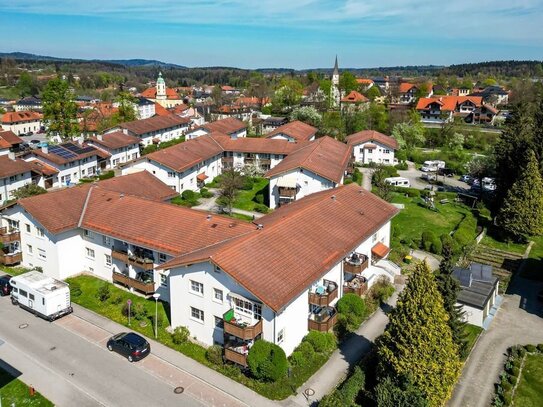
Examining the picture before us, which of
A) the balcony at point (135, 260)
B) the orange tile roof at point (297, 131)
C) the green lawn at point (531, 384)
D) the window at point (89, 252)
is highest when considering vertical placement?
the orange tile roof at point (297, 131)

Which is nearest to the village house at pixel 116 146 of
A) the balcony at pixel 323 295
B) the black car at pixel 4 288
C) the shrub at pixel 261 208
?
the shrub at pixel 261 208

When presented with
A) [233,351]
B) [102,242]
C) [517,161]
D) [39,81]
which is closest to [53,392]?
[233,351]

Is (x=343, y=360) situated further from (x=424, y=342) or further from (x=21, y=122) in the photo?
(x=21, y=122)

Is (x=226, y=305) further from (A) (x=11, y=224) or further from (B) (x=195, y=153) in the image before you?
(B) (x=195, y=153)

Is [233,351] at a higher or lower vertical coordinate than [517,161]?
lower

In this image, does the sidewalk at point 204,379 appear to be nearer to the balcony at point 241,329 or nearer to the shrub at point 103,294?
the balcony at point 241,329
